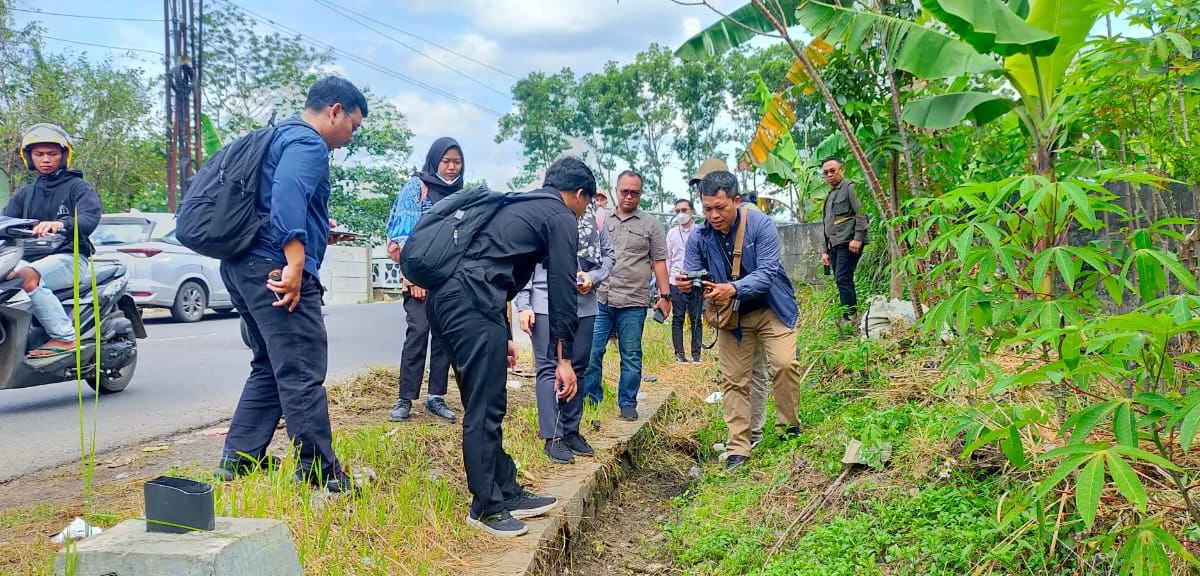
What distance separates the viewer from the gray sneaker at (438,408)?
533cm

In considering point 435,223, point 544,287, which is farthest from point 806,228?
point 435,223

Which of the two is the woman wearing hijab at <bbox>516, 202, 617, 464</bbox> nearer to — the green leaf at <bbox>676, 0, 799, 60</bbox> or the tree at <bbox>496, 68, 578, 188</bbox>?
the green leaf at <bbox>676, 0, 799, 60</bbox>

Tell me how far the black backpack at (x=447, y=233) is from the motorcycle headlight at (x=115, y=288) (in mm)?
3543

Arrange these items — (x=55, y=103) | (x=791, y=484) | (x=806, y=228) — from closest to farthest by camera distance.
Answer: (x=791, y=484)
(x=806, y=228)
(x=55, y=103)

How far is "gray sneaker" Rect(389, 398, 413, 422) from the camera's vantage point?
17.2ft

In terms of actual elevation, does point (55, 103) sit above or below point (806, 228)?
above

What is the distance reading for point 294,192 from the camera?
11.2ft

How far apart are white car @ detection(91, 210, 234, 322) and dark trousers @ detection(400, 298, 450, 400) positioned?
319 inches

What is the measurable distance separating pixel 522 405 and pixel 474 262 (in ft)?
9.11

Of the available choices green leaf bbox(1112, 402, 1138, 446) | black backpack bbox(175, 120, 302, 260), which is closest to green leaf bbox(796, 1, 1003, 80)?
green leaf bbox(1112, 402, 1138, 446)

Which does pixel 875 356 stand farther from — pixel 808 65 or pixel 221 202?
pixel 221 202

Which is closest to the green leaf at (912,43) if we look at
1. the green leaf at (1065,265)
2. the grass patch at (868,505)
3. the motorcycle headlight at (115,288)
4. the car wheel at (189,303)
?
the grass patch at (868,505)

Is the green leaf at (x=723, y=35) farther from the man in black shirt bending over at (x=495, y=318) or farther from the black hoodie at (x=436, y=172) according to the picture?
the man in black shirt bending over at (x=495, y=318)

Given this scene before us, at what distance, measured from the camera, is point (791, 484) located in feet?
14.5
